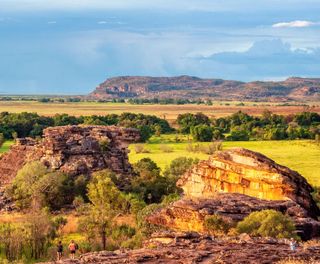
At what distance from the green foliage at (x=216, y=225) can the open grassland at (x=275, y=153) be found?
3727 cm

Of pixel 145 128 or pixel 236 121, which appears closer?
pixel 145 128

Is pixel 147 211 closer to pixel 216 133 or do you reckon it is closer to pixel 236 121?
pixel 216 133

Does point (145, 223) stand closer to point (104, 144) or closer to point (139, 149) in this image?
point (104, 144)

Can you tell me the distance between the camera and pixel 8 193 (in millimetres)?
58125

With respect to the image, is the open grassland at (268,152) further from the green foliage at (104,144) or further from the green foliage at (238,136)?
the green foliage at (104,144)

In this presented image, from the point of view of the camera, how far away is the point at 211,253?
2462 centimetres

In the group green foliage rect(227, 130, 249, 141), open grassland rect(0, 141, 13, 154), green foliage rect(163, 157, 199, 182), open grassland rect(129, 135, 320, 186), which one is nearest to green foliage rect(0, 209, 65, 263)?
green foliage rect(163, 157, 199, 182)

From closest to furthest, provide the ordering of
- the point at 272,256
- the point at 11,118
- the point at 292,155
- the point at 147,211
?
the point at 272,256, the point at 147,211, the point at 292,155, the point at 11,118

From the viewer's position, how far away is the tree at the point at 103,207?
41.6 m

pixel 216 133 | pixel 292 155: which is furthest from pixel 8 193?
pixel 216 133

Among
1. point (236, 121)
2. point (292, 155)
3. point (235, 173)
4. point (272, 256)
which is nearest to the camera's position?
point (272, 256)

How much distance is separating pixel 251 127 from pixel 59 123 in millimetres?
41040

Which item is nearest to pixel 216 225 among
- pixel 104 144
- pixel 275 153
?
pixel 104 144

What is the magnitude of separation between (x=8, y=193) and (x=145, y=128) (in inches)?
2704
